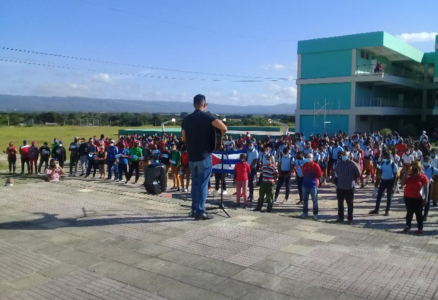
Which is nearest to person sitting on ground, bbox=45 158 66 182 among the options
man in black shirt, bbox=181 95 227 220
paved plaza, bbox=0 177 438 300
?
paved plaza, bbox=0 177 438 300

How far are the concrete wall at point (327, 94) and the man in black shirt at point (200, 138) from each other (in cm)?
3200

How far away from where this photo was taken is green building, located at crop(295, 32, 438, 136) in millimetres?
35438

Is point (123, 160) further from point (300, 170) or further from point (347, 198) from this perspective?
point (347, 198)

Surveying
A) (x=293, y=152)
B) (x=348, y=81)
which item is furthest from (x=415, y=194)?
(x=348, y=81)

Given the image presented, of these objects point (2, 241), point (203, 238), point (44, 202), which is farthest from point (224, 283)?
point (44, 202)

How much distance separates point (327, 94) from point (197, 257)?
34.4 m

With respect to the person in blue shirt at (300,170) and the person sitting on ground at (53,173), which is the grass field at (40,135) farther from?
the person in blue shirt at (300,170)

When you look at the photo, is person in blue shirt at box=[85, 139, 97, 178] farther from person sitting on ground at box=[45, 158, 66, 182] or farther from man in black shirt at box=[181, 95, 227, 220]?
man in black shirt at box=[181, 95, 227, 220]

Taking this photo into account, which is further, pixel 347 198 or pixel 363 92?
pixel 363 92

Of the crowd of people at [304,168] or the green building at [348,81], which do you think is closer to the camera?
the crowd of people at [304,168]

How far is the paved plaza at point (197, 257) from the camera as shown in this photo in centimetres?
421

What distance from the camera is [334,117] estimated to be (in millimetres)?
37406

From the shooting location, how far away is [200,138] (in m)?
6.39

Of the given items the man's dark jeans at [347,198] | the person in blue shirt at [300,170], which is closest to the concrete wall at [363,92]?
the person in blue shirt at [300,170]
